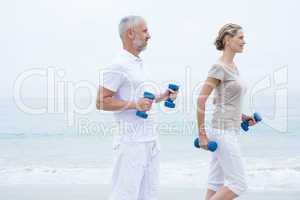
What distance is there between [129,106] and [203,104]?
0.53 m

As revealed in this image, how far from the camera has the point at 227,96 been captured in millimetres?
3195

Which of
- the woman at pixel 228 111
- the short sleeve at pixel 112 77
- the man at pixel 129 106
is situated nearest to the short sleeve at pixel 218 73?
the woman at pixel 228 111

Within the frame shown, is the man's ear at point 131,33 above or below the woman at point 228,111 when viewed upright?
above

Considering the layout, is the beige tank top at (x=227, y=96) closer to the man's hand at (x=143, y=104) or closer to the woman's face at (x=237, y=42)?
the woman's face at (x=237, y=42)

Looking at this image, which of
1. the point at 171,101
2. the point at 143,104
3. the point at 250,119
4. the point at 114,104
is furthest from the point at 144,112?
the point at 250,119

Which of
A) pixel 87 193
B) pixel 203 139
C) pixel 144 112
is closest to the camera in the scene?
pixel 144 112

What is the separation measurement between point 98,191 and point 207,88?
2.54 metres

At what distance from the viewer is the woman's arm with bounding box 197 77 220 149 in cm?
306

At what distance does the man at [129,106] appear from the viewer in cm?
278

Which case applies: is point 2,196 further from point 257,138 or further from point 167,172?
point 257,138

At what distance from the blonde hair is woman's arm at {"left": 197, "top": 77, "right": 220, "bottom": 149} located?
0.88ft

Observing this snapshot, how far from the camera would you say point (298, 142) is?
1159cm

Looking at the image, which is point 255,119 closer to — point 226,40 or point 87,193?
point 226,40

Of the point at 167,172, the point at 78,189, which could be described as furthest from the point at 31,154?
the point at 78,189
